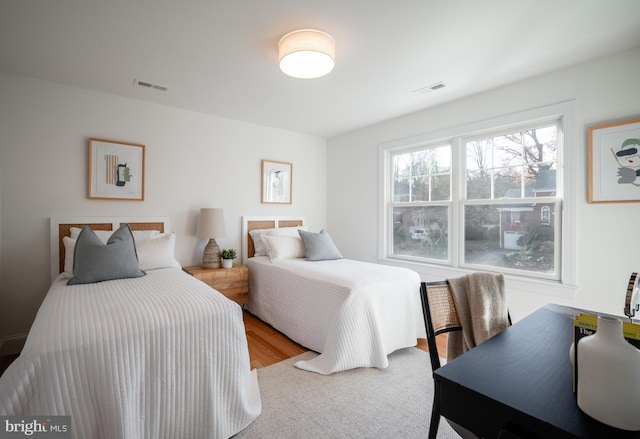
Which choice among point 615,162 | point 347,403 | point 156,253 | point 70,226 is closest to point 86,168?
point 70,226

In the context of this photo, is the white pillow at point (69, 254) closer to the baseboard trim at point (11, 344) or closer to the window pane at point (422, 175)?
the baseboard trim at point (11, 344)

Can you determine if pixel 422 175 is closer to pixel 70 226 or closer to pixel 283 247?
pixel 283 247

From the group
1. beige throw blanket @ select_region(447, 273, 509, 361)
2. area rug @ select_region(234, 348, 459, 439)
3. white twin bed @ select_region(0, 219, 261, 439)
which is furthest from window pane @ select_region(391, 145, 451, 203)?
white twin bed @ select_region(0, 219, 261, 439)

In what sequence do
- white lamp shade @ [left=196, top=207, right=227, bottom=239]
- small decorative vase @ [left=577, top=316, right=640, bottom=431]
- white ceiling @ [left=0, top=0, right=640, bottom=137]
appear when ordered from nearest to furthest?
small decorative vase @ [left=577, top=316, right=640, bottom=431]
white ceiling @ [left=0, top=0, right=640, bottom=137]
white lamp shade @ [left=196, top=207, right=227, bottom=239]

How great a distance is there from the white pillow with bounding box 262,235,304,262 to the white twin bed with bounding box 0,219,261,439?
1464mm

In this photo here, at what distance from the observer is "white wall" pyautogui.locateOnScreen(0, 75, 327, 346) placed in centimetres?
258

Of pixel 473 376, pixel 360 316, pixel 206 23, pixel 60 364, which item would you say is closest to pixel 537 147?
pixel 360 316

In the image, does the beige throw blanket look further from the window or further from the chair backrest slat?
the window

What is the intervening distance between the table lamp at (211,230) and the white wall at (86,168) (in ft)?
0.73

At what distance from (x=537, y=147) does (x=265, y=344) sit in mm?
3226

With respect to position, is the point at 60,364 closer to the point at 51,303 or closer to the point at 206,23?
the point at 51,303

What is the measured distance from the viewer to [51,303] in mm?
1718

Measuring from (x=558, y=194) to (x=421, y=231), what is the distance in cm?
143

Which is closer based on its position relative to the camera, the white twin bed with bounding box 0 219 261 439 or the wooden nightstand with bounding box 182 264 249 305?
the white twin bed with bounding box 0 219 261 439
